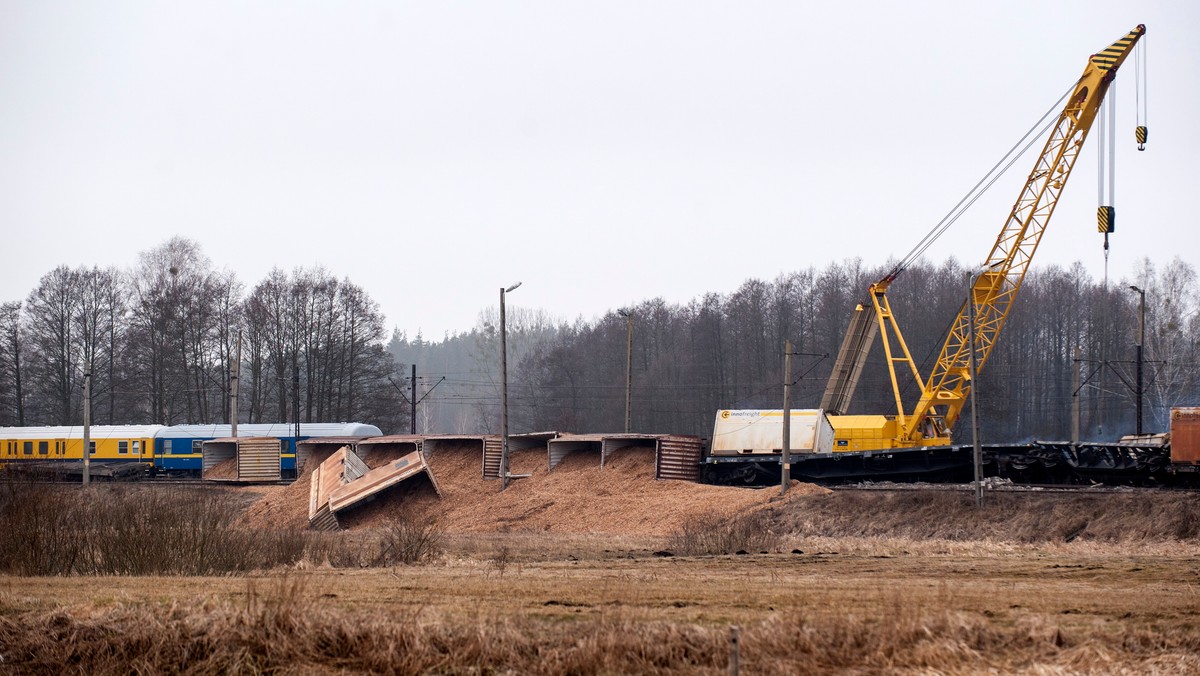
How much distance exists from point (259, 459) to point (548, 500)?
790 inches

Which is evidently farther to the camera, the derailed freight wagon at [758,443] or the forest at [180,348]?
the forest at [180,348]

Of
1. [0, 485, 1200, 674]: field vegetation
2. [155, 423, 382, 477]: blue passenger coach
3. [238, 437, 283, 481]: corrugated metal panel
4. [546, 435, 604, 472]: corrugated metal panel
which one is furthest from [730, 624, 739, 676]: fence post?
[155, 423, 382, 477]: blue passenger coach

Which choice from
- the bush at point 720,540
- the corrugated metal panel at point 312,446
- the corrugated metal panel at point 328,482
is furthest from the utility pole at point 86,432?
the bush at point 720,540

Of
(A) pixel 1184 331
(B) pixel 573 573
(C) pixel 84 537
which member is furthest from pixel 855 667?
(A) pixel 1184 331

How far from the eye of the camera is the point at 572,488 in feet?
130

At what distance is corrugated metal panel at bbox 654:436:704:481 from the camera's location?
132 feet

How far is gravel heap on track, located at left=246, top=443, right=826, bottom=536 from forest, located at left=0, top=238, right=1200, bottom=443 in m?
25.1

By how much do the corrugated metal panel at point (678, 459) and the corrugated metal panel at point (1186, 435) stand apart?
16370 mm

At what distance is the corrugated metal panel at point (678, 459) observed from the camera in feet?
132

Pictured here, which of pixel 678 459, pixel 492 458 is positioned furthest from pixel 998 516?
pixel 492 458

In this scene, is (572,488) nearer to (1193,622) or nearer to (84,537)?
(84,537)

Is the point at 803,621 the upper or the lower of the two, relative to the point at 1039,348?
lower

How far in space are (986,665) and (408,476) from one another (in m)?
30.8

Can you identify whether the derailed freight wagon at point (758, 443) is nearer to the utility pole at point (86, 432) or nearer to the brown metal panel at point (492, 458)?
the brown metal panel at point (492, 458)
